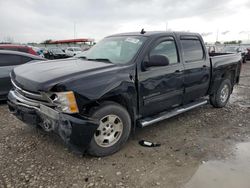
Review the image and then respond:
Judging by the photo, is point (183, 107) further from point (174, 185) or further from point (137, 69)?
point (174, 185)

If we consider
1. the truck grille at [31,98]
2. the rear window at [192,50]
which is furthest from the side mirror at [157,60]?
the truck grille at [31,98]

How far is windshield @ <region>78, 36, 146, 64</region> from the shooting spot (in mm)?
3967

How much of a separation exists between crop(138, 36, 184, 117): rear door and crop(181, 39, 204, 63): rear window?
29 centimetres

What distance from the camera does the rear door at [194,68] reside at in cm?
472

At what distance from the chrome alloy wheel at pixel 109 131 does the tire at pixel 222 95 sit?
3197 millimetres

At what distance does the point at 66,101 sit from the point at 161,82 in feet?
5.82

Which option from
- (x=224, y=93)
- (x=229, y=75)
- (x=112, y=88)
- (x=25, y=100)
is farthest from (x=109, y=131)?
(x=229, y=75)

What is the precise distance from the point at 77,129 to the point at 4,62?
4.29 m

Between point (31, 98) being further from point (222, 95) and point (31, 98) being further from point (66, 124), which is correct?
point (222, 95)

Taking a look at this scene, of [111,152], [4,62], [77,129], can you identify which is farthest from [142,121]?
[4,62]

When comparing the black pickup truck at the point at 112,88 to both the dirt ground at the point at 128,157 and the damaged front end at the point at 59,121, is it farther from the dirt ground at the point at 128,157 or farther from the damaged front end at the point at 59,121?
the dirt ground at the point at 128,157

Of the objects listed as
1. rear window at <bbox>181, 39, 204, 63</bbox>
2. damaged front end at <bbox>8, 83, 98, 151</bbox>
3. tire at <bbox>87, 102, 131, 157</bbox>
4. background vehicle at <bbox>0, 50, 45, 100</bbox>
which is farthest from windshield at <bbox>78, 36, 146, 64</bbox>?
background vehicle at <bbox>0, 50, 45, 100</bbox>

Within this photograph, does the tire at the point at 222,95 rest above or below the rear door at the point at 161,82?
below

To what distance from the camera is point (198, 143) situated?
4074mm
